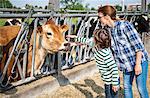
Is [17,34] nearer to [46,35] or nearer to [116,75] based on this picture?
[46,35]

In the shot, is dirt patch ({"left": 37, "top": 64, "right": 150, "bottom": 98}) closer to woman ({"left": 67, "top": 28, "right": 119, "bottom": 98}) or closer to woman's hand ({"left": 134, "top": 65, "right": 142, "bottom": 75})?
woman ({"left": 67, "top": 28, "right": 119, "bottom": 98})

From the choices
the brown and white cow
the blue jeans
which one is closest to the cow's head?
the brown and white cow

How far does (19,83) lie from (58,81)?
105 cm

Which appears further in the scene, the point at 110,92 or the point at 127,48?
Answer: the point at 110,92

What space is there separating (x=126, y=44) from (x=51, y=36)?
166 cm

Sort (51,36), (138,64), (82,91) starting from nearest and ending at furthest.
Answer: (138,64) → (51,36) → (82,91)

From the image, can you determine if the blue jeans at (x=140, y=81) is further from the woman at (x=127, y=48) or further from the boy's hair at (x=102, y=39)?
the boy's hair at (x=102, y=39)

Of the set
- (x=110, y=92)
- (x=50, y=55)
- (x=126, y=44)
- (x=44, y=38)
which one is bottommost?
(x=110, y=92)

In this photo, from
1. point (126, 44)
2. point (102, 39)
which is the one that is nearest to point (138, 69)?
point (126, 44)

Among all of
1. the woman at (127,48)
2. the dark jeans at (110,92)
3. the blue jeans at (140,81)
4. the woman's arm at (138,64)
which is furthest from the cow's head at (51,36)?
the woman's arm at (138,64)

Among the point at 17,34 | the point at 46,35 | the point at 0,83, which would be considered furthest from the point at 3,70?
the point at 46,35

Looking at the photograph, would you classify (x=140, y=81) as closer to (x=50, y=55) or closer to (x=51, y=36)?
(x=51, y=36)

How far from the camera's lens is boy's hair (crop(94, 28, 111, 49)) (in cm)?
403

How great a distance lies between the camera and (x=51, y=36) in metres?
5.26
